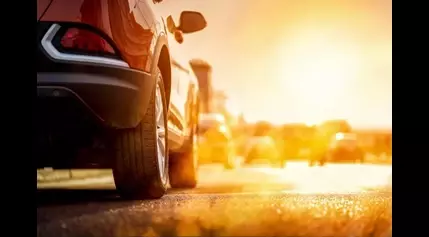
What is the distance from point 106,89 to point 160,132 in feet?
2.79

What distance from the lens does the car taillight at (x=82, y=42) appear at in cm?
390

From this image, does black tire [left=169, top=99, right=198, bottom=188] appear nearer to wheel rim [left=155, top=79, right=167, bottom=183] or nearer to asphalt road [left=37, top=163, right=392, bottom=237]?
wheel rim [left=155, top=79, right=167, bottom=183]

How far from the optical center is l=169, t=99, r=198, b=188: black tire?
649 centimetres

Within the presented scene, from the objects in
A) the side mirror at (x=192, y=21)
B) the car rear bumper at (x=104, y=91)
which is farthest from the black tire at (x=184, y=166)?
the car rear bumper at (x=104, y=91)

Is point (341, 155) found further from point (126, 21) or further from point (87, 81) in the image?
point (87, 81)

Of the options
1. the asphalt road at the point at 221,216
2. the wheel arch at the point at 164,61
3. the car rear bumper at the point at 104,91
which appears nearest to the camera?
the asphalt road at the point at 221,216

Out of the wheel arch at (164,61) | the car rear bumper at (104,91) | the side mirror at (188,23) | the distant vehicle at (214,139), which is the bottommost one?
the distant vehicle at (214,139)

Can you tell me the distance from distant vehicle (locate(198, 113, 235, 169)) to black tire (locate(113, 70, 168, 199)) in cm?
277

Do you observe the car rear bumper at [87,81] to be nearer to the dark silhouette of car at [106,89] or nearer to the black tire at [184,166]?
the dark silhouette of car at [106,89]

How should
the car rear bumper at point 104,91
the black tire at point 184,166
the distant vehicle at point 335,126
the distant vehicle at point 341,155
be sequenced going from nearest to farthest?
the car rear bumper at point 104,91
the distant vehicle at point 335,126
the black tire at point 184,166
the distant vehicle at point 341,155

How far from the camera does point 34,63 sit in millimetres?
3910

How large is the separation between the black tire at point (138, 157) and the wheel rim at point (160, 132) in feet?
0.39
